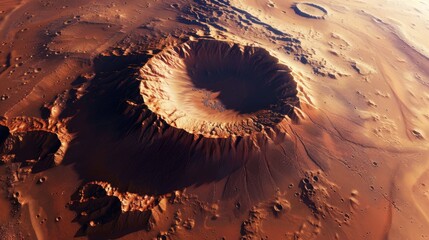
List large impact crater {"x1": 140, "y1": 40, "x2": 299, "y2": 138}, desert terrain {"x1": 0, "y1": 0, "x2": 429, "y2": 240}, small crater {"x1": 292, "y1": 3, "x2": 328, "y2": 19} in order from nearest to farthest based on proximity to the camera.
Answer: desert terrain {"x1": 0, "y1": 0, "x2": 429, "y2": 240} < large impact crater {"x1": 140, "y1": 40, "x2": 299, "y2": 138} < small crater {"x1": 292, "y1": 3, "x2": 328, "y2": 19}

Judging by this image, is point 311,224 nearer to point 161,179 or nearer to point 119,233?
point 161,179

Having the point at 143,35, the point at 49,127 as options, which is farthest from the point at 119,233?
the point at 143,35

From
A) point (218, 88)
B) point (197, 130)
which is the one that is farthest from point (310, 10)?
point (197, 130)

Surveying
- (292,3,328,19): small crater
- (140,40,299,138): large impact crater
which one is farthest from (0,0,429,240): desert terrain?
(292,3,328,19): small crater

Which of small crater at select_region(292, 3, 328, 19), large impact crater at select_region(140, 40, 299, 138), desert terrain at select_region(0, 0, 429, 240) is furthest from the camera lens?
small crater at select_region(292, 3, 328, 19)

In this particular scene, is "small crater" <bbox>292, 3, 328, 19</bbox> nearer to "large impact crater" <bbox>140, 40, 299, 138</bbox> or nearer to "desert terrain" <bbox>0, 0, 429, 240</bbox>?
"desert terrain" <bbox>0, 0, 429, 240</bbox>

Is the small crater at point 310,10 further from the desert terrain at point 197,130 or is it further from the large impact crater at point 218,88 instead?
the large impact crater at point 218,88
